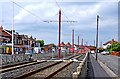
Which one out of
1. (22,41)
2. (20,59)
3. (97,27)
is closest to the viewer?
(20,59)

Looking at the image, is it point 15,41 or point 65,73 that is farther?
point 15,41

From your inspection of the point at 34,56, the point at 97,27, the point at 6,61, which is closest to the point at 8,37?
the point at 34,56

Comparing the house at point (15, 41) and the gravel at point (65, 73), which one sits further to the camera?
the house at point (15, 41)

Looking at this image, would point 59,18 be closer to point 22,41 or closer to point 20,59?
point 20,59

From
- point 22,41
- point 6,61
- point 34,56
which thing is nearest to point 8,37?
point 22,41

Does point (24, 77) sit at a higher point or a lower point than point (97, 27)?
lower

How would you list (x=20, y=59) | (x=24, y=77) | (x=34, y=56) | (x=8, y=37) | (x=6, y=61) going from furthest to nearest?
(x=8, y=37)
(x=34, y=56)
(x=20, y=59)
(x=6, y=61)
(x=24, y=77)

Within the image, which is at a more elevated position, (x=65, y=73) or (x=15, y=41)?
(x=15, y=41)

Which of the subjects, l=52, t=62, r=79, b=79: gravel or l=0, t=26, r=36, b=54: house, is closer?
l=52, t=62, r=79, b=79: gravel

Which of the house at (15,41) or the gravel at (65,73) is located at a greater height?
the house at (15,41)

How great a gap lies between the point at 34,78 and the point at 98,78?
439 centimetres

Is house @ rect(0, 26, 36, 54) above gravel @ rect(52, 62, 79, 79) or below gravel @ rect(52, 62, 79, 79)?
above

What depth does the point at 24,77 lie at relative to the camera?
870 inches

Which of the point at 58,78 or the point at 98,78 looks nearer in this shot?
the point at 98,78
